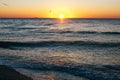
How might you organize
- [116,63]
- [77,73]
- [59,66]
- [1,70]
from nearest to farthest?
[1,70] → [77,73] → [59,66] → [116,63]

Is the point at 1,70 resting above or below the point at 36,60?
below

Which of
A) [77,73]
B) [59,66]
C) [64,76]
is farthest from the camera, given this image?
[59,66]

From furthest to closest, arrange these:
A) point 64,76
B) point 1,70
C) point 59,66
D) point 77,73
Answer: point 59,66 → point 77,73 → point 64,76 → point 1,70

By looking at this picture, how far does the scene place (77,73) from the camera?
11812mm

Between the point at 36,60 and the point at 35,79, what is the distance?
4726 millimetres

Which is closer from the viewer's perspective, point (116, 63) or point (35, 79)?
point (35, 79)

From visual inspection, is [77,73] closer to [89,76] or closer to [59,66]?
[89,76]

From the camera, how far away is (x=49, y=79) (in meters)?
10.4

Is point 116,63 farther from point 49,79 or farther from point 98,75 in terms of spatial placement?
point 49,79

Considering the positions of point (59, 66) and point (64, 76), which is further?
point (59, 66)

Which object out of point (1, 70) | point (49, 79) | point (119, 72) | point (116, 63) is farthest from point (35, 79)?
point (116, 63)

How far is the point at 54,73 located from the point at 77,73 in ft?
3.47

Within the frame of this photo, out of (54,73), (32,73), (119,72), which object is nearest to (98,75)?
(119,72)

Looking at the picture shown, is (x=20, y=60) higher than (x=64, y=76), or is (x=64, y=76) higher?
(x=20, y=60)
